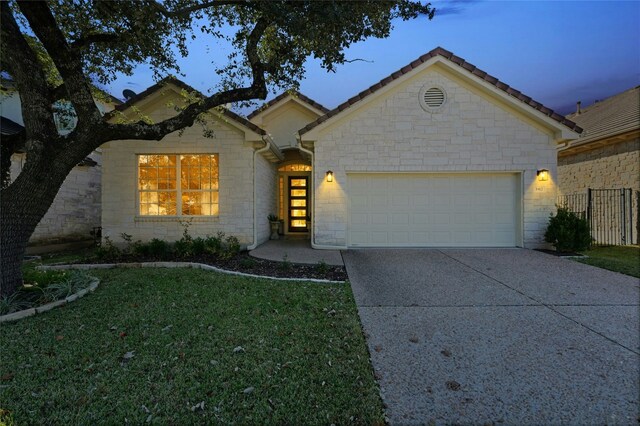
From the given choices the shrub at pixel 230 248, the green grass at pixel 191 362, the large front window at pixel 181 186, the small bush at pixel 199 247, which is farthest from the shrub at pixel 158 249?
the green grass at pixel 191 362

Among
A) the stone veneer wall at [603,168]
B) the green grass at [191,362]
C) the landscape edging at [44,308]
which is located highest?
the stone veneer wall at [603,168]

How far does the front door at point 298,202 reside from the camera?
538 inches

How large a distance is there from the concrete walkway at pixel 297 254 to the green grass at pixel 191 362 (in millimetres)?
2755

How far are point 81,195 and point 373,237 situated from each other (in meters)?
11.7

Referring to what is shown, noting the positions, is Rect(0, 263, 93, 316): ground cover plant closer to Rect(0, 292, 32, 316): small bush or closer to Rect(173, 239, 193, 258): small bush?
Rect(0, 292, 32, 316): small bush

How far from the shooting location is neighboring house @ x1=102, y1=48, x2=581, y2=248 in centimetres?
921

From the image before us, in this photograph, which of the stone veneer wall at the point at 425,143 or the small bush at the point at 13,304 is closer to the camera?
the small bush at the point at 13,304

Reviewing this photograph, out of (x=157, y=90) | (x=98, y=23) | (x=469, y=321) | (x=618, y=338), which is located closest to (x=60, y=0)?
(x=98, y=23)

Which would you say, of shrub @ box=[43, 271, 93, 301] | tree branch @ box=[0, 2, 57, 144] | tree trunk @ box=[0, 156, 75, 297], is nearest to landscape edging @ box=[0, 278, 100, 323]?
shrub @ box=[43, 271, 93, 301]

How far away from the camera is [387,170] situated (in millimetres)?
9391

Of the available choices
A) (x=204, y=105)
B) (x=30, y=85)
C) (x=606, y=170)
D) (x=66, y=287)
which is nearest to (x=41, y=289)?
(x=66, y=287)

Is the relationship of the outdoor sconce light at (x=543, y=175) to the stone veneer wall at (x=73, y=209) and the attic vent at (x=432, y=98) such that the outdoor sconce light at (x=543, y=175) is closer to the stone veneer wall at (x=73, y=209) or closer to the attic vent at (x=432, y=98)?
the attic vent at (x=432, y=98)

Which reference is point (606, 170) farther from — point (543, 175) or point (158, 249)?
point (158, 249)

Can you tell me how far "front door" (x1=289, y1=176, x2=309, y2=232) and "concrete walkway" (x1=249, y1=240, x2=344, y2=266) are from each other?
3.47m
